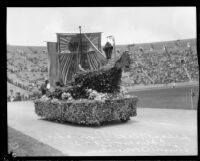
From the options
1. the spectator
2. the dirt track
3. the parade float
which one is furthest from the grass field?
the spectator

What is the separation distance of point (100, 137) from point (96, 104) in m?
1.58

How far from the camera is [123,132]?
9781 mm

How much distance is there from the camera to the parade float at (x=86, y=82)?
10.8 metres

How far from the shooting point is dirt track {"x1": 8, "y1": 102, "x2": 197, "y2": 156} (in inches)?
335

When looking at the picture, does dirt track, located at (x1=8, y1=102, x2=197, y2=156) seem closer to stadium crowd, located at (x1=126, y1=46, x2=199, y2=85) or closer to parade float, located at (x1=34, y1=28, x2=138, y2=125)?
parade float, located at (x1=34, y1=28, x2=138, y2=125)

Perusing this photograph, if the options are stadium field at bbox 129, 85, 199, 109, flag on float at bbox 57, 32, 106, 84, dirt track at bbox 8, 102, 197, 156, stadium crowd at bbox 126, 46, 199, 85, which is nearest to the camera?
dirt track at bbox 8, 102, 197, 156

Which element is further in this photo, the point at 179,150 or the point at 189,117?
the point at 189,117

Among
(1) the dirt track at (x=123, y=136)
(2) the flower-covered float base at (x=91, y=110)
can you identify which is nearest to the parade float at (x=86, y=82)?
(2) the flower-covered float base at (x=91, y=110)

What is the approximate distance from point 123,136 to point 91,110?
1.68 metres

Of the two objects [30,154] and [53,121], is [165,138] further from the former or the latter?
[53,121]

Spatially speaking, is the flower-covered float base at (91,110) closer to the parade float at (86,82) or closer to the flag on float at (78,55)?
the parade float at (86,82)

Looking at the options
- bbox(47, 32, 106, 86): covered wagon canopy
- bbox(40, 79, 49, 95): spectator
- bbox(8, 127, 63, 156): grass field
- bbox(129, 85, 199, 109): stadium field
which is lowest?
bbox(8, 127, 63, 156): grass field

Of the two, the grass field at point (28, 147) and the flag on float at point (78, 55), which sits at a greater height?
the flag on float at point (78, 55)
